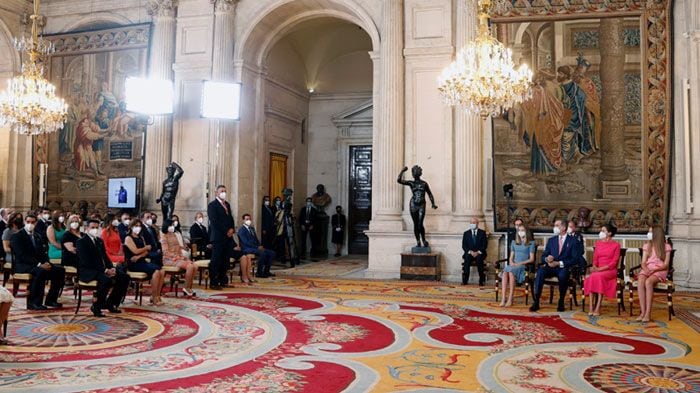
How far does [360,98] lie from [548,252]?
10.1 m

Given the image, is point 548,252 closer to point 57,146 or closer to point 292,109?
point 292,109

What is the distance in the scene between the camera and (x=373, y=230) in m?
11.3

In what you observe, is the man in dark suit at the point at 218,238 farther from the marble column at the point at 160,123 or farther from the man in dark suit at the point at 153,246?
the marble column at the point at 160,123

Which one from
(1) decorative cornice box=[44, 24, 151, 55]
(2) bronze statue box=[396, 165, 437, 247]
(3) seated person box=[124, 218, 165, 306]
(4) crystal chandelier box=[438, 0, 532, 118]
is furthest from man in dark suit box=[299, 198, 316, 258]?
(3) seated person box=[124, 218, 165, 306]

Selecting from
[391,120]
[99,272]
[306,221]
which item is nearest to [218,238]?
[99,272]

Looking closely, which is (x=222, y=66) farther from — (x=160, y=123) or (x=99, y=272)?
(x=99, y=272)

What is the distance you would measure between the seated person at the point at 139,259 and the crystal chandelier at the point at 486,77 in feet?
16.4

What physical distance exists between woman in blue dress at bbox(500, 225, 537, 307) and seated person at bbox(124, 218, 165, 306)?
457cm

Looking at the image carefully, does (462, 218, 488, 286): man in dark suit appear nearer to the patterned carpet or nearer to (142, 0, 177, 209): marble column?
the patterned carpet

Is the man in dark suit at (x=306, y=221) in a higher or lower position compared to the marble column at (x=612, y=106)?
lower

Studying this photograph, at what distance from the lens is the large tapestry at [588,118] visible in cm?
1025

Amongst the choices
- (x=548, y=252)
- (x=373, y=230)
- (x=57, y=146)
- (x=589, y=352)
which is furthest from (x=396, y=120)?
(x=57, y=146)

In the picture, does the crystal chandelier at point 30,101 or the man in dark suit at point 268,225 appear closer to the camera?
the crystal chandelier at point 30,101

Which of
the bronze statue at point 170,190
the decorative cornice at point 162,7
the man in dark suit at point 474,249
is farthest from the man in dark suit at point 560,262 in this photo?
the decorative cornice at point 162,7
